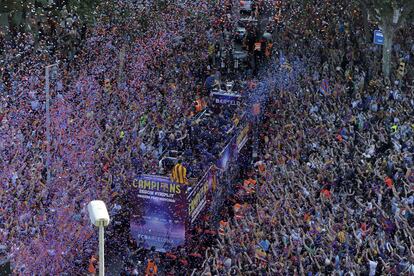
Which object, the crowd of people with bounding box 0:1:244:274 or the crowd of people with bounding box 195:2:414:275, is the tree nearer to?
the crowd of people with bounding box 195:2:414:275

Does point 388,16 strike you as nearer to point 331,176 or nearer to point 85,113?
point 331,176

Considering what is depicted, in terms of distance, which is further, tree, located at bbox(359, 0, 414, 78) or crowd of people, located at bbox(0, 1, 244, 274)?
tree, located at bbox(359, 0, 414, 78)

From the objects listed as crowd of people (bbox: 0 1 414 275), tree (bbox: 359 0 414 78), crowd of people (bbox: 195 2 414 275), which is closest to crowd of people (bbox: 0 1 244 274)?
crowd of people (bbox: 0 1 414 275)

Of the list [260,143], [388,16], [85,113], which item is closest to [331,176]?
[260,143]

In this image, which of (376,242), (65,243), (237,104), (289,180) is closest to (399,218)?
(376,242)

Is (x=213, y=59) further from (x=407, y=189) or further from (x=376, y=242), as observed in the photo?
(x=376, y=242)

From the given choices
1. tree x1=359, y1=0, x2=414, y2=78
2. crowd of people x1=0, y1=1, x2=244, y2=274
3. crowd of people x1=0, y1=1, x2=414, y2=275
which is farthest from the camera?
tree x1=359, y1=0, x2=414, y2=78
